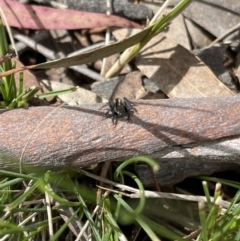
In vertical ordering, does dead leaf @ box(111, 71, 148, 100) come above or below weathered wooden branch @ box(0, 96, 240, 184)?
above

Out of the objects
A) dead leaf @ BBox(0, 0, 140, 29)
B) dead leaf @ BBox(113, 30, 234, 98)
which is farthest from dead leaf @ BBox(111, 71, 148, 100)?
dead leaf @ BBox(0, 0, 140, 29)

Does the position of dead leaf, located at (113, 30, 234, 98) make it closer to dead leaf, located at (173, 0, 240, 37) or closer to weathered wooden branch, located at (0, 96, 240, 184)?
dead leaf, located at (173, 0, 240, 37)

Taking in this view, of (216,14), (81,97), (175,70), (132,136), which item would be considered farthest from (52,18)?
(132,136)

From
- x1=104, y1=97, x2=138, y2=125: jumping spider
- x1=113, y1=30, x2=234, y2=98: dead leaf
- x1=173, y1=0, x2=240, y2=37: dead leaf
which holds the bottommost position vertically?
x1=104, y1=97, x2=138, y2=125: jumping spider

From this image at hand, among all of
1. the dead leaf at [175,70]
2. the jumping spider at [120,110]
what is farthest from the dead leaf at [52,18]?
the jumping spider at [120,110]

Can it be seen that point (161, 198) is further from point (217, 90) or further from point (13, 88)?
point (13, 88)

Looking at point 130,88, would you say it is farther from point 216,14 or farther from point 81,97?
point 216,14

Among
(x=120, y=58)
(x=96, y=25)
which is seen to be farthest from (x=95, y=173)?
(x=96, y=25)
